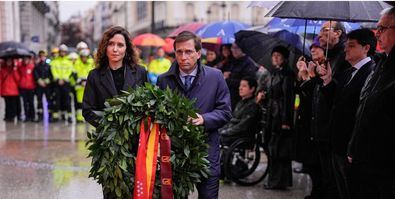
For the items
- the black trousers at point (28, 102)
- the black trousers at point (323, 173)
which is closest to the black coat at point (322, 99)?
the black trousers at point (323, 173)

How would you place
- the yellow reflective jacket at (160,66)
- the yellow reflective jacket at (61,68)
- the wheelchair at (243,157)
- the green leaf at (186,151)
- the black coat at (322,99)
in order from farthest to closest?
1. the yellow reflective jacket at (160,66)
2. the yellow reflective jacket at (61,68)
3. the wheelchair at (243,157)
4. the black coat at (322,99)
5. the green leaf at (186,151)

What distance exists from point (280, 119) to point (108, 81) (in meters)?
2.72

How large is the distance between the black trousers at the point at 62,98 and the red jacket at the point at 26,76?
0.63m

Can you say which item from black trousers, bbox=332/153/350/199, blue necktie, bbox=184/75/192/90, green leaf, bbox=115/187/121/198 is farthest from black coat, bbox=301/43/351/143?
green leaf, bbox=115/187/121/198

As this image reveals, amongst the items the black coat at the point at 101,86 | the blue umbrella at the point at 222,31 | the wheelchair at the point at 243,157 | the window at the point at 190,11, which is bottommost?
the wheelchair at the point at 243,157

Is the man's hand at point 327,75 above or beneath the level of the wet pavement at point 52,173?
above

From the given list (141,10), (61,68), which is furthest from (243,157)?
(141,10)

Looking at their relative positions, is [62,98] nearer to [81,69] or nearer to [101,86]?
[81,69]

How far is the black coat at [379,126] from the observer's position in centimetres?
319

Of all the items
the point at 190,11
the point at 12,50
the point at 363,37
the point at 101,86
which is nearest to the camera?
the point at 101,86

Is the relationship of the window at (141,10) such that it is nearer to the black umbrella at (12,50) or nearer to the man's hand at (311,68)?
the black umbrella at (12,50)

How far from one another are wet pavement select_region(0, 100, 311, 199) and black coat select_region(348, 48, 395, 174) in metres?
2.81

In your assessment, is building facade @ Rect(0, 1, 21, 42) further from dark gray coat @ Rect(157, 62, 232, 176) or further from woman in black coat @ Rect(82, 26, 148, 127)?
dark gray coat @ Rect(157, 62, 232, 176)

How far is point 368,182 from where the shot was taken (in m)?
3.49
